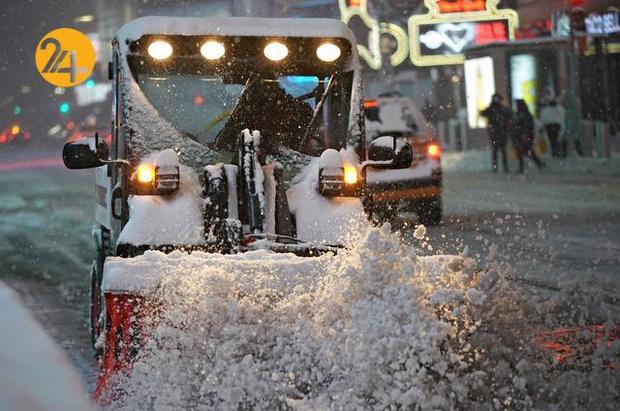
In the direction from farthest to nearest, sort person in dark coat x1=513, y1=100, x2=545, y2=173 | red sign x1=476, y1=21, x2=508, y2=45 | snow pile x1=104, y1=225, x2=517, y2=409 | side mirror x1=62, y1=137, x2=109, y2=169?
1. red sign x1=476, y1=21, x2=508, y2=45
2. person in dark coat x1=513, y1=100, x2=545, y2=173
3. side mirror x1=62, y1=137, x2=109, y2=169
4. snow pile x1=104, y1=225, x2=517, y2=409

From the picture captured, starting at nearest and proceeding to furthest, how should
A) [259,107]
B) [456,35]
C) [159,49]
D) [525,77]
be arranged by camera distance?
[159,49] < [259,107] < [525,77] < [456,35]

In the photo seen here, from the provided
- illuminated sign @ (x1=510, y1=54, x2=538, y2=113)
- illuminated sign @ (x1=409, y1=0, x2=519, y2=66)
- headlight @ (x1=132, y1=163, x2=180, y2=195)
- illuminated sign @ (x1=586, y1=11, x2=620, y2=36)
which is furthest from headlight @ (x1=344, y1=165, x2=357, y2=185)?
illuminated sign @ (x1=409, y1=0, x2=519, y2=66)

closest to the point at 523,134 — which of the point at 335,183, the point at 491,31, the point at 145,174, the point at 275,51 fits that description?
the point at 491,31

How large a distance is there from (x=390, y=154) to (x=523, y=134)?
69.0 ft

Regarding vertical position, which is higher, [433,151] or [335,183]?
A: [335,183]

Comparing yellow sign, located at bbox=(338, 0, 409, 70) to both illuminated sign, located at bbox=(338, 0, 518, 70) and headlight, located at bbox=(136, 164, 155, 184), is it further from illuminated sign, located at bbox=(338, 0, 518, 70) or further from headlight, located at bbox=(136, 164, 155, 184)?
headlight, located at bbox=(136, 164, 155, 184)

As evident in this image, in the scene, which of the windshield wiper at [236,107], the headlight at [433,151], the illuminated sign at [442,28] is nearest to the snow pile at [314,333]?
the windshield wiper at [236,107]

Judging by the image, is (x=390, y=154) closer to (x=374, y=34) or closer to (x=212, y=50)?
(x=212, y=50)

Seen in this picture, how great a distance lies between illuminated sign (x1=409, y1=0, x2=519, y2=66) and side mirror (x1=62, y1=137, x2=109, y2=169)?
32.1 m

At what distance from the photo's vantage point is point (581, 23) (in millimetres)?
26219

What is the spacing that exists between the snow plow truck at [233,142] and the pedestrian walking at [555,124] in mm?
22296

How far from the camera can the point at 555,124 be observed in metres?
29.5

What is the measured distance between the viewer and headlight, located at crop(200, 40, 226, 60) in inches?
294

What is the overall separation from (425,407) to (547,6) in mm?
38548
